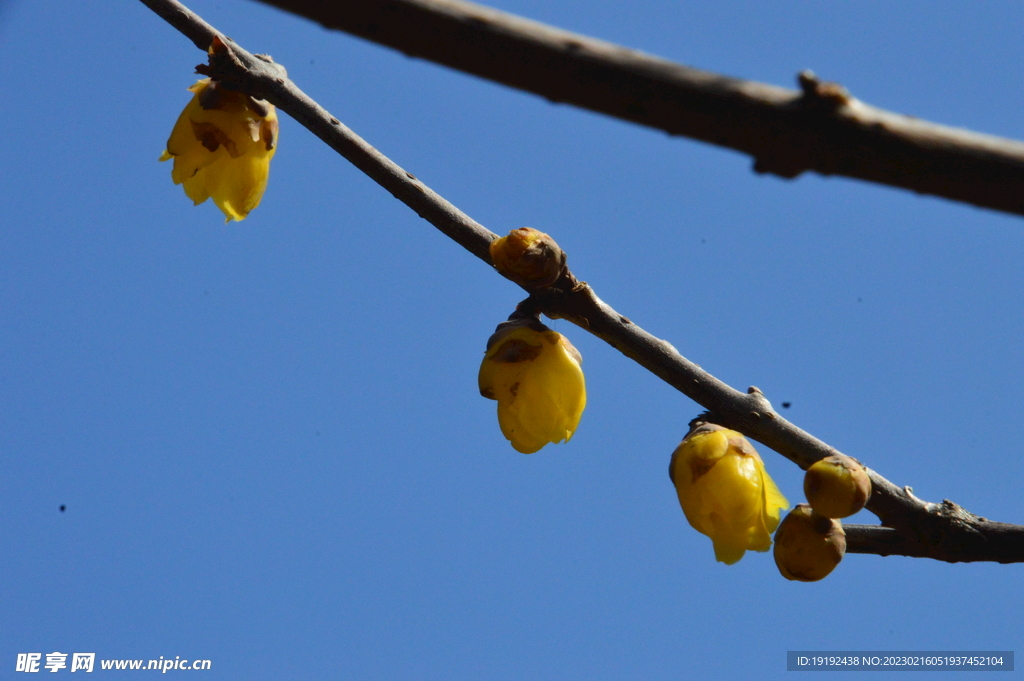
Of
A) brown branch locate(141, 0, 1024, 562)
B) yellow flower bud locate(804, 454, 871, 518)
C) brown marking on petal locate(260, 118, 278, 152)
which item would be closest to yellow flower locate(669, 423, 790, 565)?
brown branch locate(141, 0, 1024, 562)

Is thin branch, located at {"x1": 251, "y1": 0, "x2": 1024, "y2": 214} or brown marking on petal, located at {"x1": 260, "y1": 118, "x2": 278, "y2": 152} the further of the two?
brown marking on petal, located at {"x1": 260, "y1": 118, "x2": 278, "y2": 152}

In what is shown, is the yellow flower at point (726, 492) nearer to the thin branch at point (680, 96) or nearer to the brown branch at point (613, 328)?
the brown branch at point (613, 328)

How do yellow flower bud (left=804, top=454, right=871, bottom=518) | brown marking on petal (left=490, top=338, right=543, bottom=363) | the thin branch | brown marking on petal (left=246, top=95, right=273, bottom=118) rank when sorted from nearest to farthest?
the thin branch
yellow flower bud (left=804, top=454, right=871, bottom=518)
brown marking on petal (left=490, top=338, right=543, bottom=363)
brown marking on petal (left=246, top=95, right=273, bottom=118)

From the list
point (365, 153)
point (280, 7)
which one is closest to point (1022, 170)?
point (280, 7)

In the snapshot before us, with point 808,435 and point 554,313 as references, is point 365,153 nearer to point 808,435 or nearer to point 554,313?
point 554,313

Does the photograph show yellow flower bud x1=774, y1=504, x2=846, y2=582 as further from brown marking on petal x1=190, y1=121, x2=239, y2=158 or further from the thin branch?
brown marking on petal x1=190, y1=121, x2=239, y2=158

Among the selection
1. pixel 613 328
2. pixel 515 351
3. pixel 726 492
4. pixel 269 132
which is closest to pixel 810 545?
pixel 726 492
